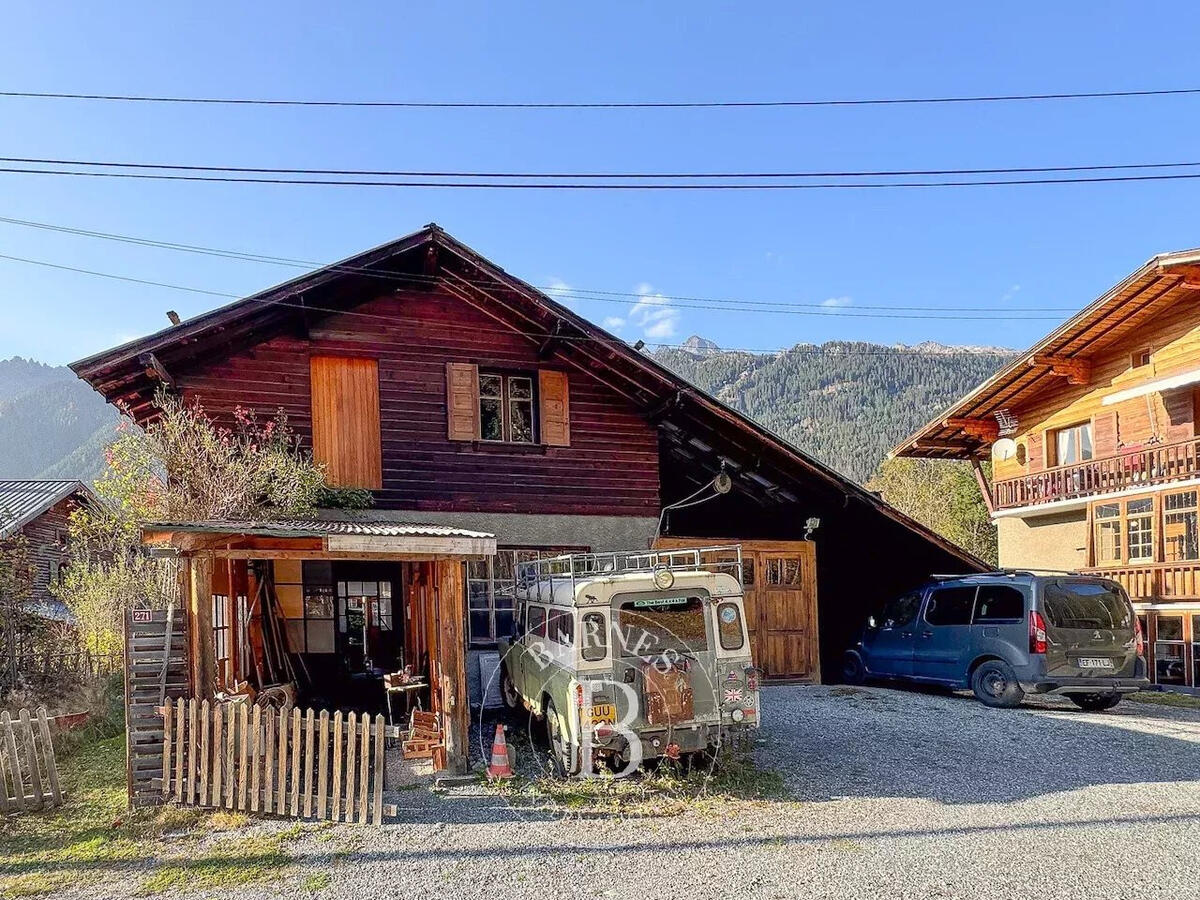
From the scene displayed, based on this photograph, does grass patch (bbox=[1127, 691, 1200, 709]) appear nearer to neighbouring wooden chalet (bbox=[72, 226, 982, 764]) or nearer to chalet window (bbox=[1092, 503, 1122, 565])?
neighbouring wooden chalet (bbox=[72, 226, 982, 764])

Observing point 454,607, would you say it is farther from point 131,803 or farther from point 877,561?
point 877,561

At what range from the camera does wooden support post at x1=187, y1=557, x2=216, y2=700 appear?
848 centimetres

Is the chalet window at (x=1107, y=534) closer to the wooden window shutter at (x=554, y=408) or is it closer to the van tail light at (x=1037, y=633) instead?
the van tail light at (x=1037, y=633)

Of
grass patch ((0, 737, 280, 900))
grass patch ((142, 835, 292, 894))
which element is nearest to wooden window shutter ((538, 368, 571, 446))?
grass patch ((0, 737, 280, 900))

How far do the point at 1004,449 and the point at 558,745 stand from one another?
1939 cm

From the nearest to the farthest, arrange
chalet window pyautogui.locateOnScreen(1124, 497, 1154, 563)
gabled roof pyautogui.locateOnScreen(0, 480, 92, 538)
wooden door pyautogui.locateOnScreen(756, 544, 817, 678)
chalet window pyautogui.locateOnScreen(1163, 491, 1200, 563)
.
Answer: wooden door pyautogui.locateOnScreen(756, 544, 817, 678) < chalet window pyautogui.locateOnScreen(1163, 491, 1200, 563) < chalet window pyautogui.locateOnScreen(1124, 497, 1154, 563) < gabled roof pyautogui.locateOnScreen(0, 480, 92, 538)

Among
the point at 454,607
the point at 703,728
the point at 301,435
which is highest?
the point at 301,435

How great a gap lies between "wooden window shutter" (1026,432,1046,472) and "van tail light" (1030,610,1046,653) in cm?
1333

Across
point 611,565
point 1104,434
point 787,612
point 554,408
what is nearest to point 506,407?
point 554,408

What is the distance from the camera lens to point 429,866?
6.49 m

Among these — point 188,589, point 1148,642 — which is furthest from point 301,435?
point 1148,642

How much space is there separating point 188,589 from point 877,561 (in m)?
12.5

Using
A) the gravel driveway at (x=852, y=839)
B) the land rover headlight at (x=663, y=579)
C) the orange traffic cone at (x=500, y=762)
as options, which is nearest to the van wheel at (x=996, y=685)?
the gravel driveway at (x=852, y=839)

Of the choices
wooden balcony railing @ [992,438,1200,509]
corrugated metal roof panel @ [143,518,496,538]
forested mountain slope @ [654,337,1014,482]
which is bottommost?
corrugated metal roof panel @ [143,518,496,538]
